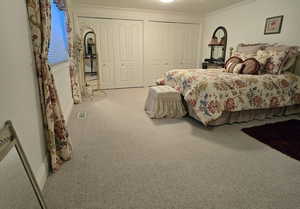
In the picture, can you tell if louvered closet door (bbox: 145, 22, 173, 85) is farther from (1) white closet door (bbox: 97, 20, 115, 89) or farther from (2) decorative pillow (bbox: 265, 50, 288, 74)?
(2) decorative pillow (bbox: 265, 50, 288, 74)

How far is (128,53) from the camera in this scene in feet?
17.3

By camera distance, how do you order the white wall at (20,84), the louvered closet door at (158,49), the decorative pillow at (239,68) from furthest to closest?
the louvered closet door at (158,49) → the decorative pillow at (239,68) → the white wall at (20,84)

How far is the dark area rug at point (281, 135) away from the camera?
202cm

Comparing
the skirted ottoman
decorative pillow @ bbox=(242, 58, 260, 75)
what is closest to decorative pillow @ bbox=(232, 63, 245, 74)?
decorative pillow @ bbox=(242, 58, 260, 75)

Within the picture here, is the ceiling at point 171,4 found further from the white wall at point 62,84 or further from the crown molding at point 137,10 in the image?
the white wall at point 62,84

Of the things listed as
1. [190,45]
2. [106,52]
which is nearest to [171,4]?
[190,45]

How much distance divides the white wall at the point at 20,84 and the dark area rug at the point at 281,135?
2.52 m

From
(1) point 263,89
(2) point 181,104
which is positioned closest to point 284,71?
(1) point 263,89

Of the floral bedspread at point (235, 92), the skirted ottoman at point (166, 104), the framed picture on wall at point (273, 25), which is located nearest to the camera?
the floral bedspread at point (235, 92)

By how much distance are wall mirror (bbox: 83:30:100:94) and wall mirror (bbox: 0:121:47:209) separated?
380 cm

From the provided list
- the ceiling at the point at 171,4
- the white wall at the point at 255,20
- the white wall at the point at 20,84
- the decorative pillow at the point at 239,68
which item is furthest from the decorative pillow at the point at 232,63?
the white wall at the point at 20,84

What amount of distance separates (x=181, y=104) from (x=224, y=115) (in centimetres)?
73

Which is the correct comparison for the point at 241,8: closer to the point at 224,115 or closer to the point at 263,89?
the point at 263,89

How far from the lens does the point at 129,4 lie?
4.48 meters
